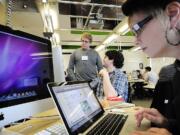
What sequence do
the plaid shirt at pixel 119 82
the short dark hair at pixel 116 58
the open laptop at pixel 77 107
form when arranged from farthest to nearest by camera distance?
the short dark hair at pixel 116 58
the plaid shirt at pixel 119 82
the open laptop at pixel 77 107

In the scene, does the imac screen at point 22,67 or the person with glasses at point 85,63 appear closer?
A: the imac screen at point 22,67

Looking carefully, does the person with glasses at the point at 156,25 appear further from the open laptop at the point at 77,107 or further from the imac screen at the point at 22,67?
the imac screen at the point at 22,67

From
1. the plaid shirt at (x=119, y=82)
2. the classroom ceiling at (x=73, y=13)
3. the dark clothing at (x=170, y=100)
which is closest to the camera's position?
the dark clothing at (x=170, y=100)

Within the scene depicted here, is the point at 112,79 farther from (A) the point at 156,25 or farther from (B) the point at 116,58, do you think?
(A) the point at 156,25

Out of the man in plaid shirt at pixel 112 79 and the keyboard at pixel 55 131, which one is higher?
the man in plaid shirt at pixel 112 79

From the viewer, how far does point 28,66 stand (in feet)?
3.95

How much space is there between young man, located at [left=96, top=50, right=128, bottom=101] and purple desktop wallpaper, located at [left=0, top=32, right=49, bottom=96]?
4.44 ft

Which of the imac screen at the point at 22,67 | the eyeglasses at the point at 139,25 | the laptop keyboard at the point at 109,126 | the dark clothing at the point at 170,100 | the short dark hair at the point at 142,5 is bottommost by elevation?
the laptop keyboard at the point at 109,126

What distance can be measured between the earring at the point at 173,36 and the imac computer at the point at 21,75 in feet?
2.29

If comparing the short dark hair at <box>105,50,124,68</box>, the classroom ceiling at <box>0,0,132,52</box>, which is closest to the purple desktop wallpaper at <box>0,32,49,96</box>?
the short dark hair at <box>105,50,124,68</box>

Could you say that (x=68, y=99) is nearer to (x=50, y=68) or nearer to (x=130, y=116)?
(x=50, y=68)

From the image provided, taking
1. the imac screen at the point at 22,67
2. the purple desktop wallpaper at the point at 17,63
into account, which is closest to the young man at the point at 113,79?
the imac screen at the point at 22,67

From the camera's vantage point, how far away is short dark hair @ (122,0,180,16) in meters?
0.90

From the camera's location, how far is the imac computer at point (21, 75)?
39.8 inches
